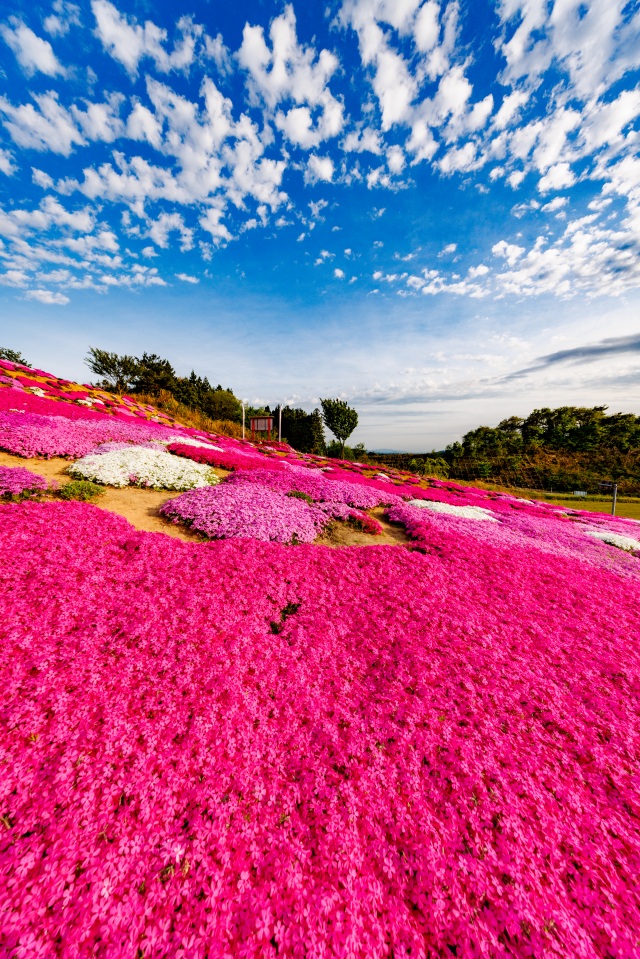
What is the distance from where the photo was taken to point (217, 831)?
3.15 metres

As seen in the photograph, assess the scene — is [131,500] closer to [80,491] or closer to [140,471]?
[80,491]

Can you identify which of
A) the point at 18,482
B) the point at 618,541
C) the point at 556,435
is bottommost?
the point at 618,541

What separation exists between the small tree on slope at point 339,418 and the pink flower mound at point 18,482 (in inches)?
2247

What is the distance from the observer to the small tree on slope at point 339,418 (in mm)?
65312

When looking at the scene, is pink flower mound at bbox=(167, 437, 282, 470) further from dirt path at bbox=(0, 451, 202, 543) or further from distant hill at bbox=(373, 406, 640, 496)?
distant hill at bbox=(373, 406, 640, 496)

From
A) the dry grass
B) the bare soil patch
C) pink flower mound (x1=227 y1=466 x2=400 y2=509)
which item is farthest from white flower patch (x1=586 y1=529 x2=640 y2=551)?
the dry grass

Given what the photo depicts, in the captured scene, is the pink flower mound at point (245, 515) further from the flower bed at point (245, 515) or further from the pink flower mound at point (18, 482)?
the pink flower mound at point (18, 482)

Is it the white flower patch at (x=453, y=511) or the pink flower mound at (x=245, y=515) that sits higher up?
the pink flower mound at (x=245, y=515)

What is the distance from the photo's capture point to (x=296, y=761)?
3943mm

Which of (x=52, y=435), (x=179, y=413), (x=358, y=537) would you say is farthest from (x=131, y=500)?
(x=179, y=413)

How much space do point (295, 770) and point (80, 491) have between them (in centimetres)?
962

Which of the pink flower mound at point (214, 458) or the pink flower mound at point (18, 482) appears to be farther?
the pink flower mound at point (214, 458)

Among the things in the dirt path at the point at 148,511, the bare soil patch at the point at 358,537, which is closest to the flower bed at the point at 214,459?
the dirt path at the point at 148,511

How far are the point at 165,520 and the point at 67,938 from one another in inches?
324
